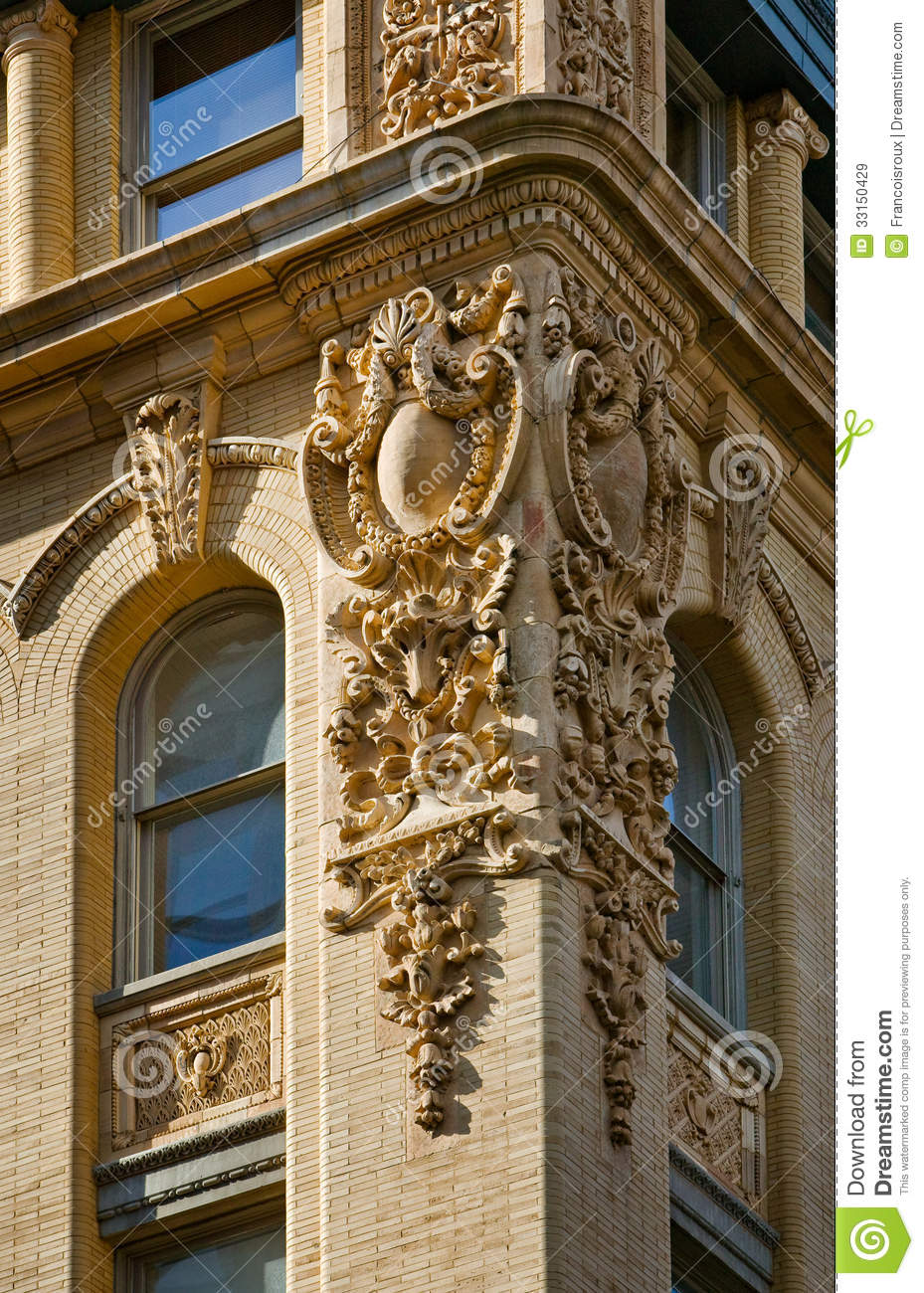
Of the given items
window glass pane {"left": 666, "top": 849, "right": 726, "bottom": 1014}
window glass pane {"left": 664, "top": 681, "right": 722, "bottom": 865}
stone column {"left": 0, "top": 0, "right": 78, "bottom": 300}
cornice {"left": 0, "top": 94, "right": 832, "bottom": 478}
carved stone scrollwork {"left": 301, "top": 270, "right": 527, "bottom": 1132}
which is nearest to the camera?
carved stone scrollwork {"left": 301, "top": 270, "right": 527, "bottom": 1132}

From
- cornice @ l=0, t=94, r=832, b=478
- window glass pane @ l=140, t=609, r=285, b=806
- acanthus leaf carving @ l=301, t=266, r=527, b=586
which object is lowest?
window glass pane @ l=140, t=609, r=285, b=806

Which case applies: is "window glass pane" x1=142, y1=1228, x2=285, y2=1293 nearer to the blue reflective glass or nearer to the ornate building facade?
the ornate building facade

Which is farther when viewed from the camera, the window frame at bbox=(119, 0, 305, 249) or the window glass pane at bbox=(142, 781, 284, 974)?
the window frame at bbox=(119, 0, 305, 249)

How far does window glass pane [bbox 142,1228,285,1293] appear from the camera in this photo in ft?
83.0

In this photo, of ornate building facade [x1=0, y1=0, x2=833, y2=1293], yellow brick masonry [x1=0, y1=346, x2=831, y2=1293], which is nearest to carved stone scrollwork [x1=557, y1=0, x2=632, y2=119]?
ornate building facade [x1=0, y1=0, x2=833, y2=1293]

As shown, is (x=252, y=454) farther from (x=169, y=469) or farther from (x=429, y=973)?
(x=429, y=973)

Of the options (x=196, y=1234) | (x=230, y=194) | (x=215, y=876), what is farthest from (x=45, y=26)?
(x=196, y=1234)

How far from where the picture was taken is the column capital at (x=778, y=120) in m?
31.9

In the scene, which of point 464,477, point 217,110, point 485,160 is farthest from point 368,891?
point 217,110

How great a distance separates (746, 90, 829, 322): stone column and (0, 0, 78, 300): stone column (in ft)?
18.3

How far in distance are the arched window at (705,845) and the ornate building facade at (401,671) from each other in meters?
0.05

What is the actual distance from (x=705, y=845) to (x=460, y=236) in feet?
16.3

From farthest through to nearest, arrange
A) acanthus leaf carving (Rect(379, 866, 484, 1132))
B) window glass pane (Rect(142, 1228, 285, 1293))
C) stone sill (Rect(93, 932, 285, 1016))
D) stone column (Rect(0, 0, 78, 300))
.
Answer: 1. stone column (Rect(0, 0, 78, 300))
2. stone sill (Rect(93, 932, 285, 1016))
3. window glass pane (Rect(142, 1228, 285, 1293))
4. acanthus leaf carving (Rect(379, 866, 484, 1132))

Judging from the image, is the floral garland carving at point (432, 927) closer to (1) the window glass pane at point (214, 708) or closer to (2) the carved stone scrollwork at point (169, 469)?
(1) the window glass pane at point (214, 708)
